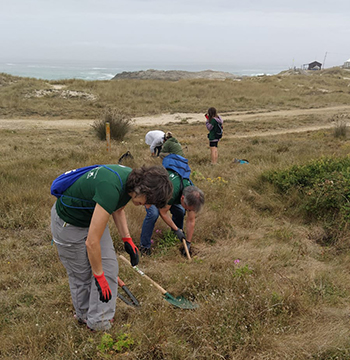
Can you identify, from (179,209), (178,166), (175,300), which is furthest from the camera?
(179,209)

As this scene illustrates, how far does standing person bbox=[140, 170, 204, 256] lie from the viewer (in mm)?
3484

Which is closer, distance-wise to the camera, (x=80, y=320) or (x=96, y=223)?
(x=96, y=223)

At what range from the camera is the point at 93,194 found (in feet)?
7.16

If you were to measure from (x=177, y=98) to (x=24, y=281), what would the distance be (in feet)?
69.3

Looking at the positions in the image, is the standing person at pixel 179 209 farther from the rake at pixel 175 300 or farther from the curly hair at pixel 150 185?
the curly hair at pixel 150 185

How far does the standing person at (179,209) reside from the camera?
3484 mm

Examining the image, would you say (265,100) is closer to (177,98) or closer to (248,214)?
(177,98)

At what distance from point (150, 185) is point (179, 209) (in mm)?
2225

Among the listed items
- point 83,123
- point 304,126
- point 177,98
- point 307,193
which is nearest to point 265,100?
point 177,98

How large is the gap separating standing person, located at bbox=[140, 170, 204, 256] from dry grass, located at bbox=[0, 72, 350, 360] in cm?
22

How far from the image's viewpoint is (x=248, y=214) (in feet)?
16.7

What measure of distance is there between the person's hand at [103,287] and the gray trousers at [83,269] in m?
0.13

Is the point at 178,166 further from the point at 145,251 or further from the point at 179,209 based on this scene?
the point at 145,251

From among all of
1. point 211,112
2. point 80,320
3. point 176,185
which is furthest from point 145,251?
point 211,112
